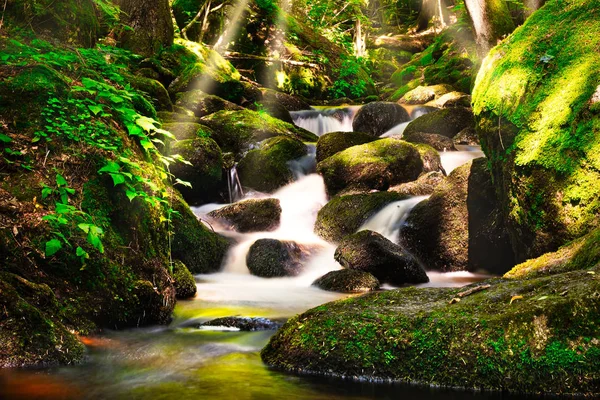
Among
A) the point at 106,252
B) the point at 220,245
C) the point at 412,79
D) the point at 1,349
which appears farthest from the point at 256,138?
the point at 412,79

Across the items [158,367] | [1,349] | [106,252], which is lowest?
[158,367]

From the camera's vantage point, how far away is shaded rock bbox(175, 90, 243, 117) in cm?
1397

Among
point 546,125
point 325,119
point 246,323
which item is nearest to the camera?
point 246,323

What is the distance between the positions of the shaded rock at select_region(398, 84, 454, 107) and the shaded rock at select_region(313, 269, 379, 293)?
12.7 metres

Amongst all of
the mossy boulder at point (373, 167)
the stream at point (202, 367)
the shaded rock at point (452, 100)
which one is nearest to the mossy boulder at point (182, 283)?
the stream at point (202, 367)

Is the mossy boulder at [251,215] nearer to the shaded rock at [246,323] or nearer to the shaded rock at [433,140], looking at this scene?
the shaded rock at [246,323]

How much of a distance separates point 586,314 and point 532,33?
4.79 m

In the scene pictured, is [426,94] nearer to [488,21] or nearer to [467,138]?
[467,138]

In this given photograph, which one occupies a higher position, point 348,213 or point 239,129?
point 239,129

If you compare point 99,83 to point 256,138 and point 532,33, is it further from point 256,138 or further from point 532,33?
point 256,138

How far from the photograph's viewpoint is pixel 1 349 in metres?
3.11

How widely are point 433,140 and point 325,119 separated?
15.8 ft

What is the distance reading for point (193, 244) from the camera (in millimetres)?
7645

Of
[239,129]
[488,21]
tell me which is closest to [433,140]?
[488,21]
